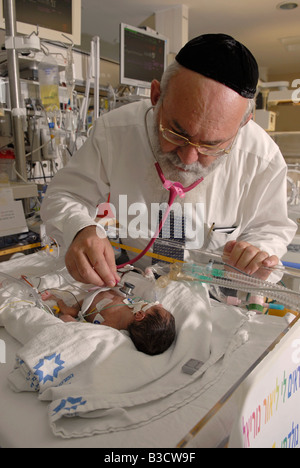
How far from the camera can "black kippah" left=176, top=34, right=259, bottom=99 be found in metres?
1.11

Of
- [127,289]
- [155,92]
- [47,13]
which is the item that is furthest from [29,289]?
[47,13]

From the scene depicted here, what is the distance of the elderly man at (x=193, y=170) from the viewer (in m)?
1.10

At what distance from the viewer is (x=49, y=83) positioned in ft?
7.95

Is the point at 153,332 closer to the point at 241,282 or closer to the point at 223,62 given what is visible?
the point at 241,282

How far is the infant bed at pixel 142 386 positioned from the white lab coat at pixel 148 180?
0.49 m

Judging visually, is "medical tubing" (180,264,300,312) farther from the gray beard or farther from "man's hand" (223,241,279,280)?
the gray beard

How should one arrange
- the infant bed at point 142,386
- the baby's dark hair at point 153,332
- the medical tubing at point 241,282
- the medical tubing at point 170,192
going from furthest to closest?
the medical tubing at point 170,192 < the baby's dark hair at point 153,332 < the medical tubing at point 241,282 < the infant bed at point 142,386

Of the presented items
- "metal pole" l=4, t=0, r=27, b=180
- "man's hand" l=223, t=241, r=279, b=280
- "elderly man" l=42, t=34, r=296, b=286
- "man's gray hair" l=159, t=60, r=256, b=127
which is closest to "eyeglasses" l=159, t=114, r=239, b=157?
"elderly man" l=42, t=34, r=296, b=286

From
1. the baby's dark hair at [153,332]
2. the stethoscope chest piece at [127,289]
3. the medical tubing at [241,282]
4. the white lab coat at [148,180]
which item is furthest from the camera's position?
the white lab coat at [148,180]

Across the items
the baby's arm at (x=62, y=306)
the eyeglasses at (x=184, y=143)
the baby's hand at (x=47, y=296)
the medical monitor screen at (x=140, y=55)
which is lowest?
the baby's arm at (x=62, y=306)

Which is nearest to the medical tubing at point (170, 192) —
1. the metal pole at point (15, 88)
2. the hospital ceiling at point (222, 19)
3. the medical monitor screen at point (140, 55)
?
the metal pole at point (15, 88)

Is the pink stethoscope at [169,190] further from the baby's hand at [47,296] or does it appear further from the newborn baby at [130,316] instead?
the baby's hand at [47,296]

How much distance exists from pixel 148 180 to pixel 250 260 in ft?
1.97
